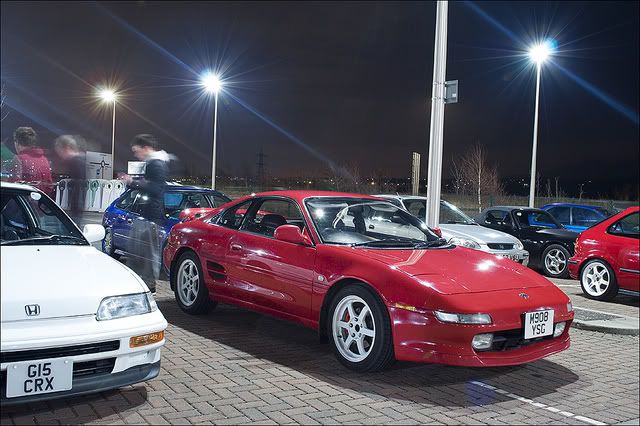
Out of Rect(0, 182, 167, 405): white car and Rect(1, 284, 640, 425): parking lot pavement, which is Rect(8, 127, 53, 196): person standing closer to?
Rect(1, 284, 640, 425): parking lot pavement

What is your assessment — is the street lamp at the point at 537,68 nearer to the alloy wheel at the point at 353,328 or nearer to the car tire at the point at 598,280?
the car tire at the point at 598,280

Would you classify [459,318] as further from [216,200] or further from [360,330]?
[216,200]

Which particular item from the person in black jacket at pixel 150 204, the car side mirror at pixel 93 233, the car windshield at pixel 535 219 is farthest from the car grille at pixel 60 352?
the car windshield at pixel 535 219

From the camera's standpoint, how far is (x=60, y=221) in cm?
466

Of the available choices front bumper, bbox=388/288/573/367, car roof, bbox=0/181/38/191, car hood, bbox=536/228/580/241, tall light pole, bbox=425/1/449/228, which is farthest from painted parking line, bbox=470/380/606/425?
car hood, bbox=536/228/580/241

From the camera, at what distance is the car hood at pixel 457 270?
4.48 m

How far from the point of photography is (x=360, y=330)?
464 cm

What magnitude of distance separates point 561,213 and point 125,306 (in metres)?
12.5

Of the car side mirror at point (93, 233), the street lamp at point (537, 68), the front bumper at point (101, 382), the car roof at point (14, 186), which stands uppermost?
the street lamp at point (537, 68)

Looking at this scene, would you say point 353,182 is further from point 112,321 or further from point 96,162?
point 112,321

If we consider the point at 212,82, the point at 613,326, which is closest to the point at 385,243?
the point at 613,326

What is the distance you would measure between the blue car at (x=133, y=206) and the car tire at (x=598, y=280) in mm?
5741

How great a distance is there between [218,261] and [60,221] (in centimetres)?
174

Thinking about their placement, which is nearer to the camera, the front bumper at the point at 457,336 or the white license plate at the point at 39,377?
the white license plate at the point at 39,377
